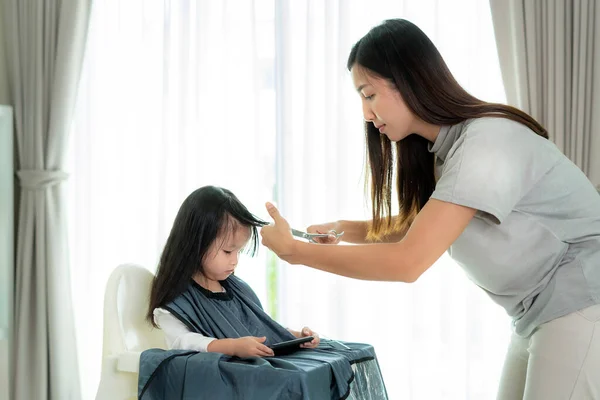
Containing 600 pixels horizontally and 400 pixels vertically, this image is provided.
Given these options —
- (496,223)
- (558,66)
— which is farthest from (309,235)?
(558,66)

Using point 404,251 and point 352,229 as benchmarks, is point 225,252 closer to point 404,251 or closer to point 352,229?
point 352,229

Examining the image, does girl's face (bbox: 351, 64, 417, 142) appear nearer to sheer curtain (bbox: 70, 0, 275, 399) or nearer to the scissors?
the scissors

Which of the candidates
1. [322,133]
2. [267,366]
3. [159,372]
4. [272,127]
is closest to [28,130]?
[272,127]

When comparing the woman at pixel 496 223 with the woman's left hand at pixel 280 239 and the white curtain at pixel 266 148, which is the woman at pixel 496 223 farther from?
the white curtain at pixel 266 148

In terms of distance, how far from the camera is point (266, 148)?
2775 millimetres

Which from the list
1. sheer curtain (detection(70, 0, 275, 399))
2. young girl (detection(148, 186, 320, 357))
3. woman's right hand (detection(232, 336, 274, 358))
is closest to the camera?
woman's right hand (detection(232, 336, 274, 358))

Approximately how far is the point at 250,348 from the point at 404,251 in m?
0.45

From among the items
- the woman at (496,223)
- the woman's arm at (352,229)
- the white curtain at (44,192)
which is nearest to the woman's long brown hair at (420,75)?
the woman at (496,223)

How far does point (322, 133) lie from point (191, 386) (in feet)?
4.54

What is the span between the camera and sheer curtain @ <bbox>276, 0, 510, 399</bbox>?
257cm

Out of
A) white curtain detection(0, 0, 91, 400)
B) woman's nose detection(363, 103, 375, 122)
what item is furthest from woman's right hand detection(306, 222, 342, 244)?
white curtain detection(0, 0, 91, 400)

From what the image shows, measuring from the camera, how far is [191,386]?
5.00 ft

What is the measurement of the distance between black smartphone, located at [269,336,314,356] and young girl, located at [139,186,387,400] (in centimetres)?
3

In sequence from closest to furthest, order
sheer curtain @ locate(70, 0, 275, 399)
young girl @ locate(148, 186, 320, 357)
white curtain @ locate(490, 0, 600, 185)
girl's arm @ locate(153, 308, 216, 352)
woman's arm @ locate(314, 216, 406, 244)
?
1. girl's arm @ locate(153, 308, 216, 352)
2. young girl @ locate(148, 186, 320, 357)
3. woman's arm @ locate(314, 216, 406, 244)
4. white curtain @ locate(490, 0, 600, 185)
5. sheer curtain @ locate(70, 0, 275, 399)
